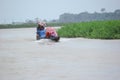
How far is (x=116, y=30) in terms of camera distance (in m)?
28.1

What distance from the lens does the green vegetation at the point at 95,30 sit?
28.4 m

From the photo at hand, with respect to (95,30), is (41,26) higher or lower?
higher

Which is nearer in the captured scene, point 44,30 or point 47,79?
point 47,79

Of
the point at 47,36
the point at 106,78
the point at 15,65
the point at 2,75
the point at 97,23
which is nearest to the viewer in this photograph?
the point at 106,78

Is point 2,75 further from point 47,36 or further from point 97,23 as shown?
point 97,23

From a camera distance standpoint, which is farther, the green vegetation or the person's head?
the green vegetation

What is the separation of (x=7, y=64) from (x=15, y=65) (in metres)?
0.47

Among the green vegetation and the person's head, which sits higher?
the person's head

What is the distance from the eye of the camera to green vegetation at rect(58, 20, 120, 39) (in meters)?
28.4

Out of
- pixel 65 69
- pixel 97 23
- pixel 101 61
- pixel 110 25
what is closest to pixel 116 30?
pixel 110 25

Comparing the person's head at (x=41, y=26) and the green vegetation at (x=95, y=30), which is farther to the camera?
the green vegetation at (x=95, y=30)

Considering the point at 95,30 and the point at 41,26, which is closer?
the point at 41,26

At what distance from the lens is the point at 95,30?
99.3 ft

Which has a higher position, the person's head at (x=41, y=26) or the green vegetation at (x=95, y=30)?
the person's head at (x=41, y=26)
